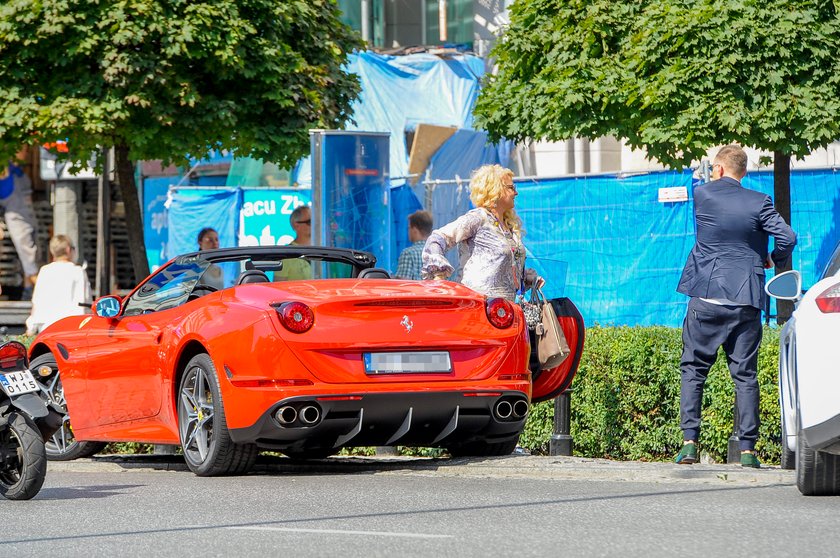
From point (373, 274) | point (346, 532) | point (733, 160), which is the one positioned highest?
point (733, 160)

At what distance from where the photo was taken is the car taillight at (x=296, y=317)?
884cm

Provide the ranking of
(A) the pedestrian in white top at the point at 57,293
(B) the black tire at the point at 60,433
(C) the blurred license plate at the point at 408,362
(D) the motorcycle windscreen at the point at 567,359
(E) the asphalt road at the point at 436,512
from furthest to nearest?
(A) the pedestrian in white top at the point at 57,293, (B) the black tire at the point at 60,433, (D) the motorcycle windscreen at the point at 567,359, (C) the blurred license plate at the point at 408,362, (E) the asphalt road at the point at 436,512

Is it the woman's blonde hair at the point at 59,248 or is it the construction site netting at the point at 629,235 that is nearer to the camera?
the woman's blonde hair at the point at 59,248

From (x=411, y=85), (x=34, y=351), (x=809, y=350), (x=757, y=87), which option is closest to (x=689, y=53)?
(x=757, y=87)

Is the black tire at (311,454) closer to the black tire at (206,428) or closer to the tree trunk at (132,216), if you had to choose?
the black tire at (206,428)

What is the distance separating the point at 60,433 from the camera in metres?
11.5

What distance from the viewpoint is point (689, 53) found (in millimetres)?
15070

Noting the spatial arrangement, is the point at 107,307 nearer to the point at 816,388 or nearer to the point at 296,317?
the point at 296,317

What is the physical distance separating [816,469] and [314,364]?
105 inches

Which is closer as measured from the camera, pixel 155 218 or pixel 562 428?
pixel 562 428

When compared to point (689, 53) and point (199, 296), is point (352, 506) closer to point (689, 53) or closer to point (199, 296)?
point (199, 296)

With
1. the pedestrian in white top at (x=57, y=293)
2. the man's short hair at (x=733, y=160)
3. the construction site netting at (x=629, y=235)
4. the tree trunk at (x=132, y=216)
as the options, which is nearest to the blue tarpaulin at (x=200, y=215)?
the construction site netting at (x=629, y=235)

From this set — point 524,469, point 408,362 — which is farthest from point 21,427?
point 524,469

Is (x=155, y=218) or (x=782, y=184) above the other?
(x=782, y=184)
